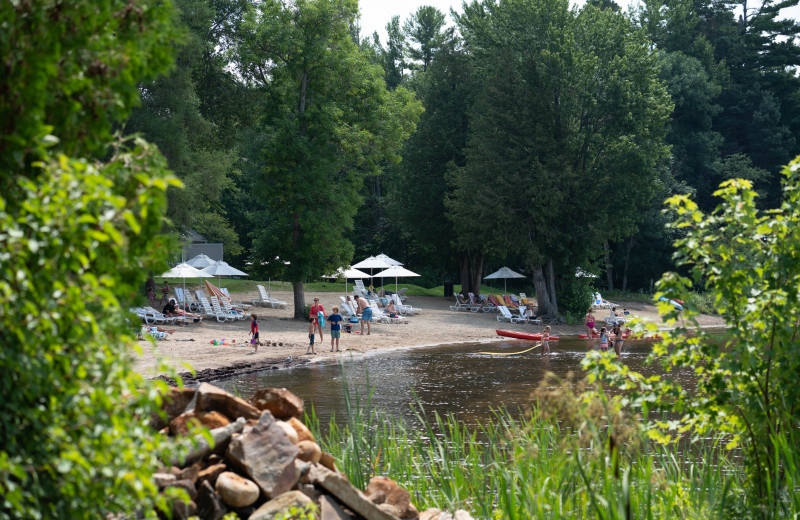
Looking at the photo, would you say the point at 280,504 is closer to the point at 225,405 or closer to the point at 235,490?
the point at 235,490

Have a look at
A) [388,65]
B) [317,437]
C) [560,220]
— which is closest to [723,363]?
[317,437]

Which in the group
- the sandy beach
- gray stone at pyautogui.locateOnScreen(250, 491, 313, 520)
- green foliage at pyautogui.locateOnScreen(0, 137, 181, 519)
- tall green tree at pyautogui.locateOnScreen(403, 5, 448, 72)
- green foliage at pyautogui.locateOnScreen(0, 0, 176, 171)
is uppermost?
tall green tree at pyautogui.locateOnScreen(403, 5, 448, 72)

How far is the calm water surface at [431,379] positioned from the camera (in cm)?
1467

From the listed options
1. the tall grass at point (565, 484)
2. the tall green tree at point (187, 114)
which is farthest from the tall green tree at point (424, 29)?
the tall grass at point (565, 484)

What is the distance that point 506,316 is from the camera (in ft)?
121

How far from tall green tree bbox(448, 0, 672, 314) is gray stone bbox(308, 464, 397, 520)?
102 feet

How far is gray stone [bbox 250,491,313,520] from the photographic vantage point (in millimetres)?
4363

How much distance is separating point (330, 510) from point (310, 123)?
84.5 feet

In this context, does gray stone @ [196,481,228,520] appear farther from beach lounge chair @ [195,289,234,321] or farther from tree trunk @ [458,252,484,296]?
tree trunk @ [458,252,484,296]

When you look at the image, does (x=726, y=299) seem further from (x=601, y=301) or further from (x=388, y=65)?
(x=388, y=65)

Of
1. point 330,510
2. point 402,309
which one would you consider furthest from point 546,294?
point 330,510

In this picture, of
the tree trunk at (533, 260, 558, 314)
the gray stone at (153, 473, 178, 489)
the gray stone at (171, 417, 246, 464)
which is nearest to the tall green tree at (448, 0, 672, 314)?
the tree trunk at (533, 260, 558, 314)

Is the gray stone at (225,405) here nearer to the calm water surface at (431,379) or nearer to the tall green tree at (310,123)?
the calm water surface at (431,379)

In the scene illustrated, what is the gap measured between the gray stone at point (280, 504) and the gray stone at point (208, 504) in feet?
0.67
